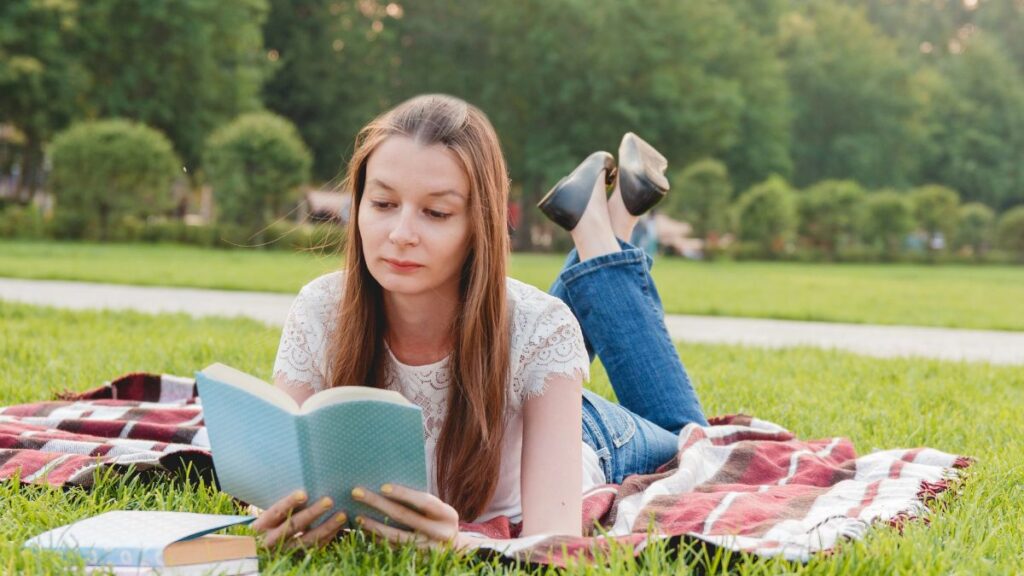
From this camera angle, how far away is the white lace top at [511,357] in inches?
87.2

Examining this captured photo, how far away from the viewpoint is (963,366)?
16.9ft

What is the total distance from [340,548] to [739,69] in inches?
1228

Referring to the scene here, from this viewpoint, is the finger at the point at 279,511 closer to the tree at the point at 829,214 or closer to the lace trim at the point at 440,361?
the lace trim at the point at 440,361

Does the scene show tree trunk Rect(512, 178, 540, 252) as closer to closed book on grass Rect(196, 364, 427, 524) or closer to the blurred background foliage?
the blurred background foliage

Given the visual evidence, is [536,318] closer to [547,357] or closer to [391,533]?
[547,357]

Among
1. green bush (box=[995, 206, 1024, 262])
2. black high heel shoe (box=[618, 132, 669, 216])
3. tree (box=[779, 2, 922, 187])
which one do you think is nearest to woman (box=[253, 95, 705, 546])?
black high heel shoe (box=[618, 132, 669, 216])

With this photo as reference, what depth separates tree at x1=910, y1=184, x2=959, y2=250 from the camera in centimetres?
2591

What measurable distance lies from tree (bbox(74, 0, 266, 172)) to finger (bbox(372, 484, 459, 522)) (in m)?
23.0

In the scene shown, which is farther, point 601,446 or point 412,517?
point 601,446

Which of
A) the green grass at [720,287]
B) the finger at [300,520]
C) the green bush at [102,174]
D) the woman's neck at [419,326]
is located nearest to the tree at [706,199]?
the green grass at [720,287]

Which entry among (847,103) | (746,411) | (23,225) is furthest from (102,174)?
(847,103)

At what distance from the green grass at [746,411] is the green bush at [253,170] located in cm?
1225

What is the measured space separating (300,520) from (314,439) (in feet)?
0.71

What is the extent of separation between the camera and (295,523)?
5.90ft
